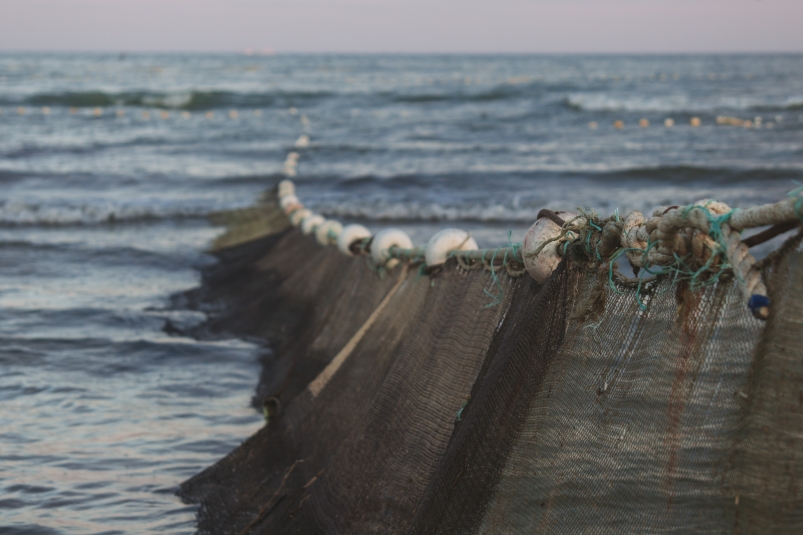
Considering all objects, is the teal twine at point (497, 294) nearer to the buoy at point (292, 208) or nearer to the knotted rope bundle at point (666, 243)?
the knotted rope bundle at point (666, 243)

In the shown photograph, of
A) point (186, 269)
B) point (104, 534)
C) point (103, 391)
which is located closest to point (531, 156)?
point (186, 269)

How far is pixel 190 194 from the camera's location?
16.1 meters

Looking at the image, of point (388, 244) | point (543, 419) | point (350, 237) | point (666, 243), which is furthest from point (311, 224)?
point (666, 243)

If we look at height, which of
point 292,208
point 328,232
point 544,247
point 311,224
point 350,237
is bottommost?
point 292,208

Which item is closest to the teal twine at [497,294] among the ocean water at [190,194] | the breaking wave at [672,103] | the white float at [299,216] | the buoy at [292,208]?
the ocean water at [190,194]

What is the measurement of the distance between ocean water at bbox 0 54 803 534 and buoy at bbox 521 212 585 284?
228 cm

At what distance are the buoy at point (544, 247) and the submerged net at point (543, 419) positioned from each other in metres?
0.12

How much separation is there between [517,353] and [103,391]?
412 cm

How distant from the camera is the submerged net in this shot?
155 cm

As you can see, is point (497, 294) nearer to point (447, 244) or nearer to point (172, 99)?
point (447, 244)

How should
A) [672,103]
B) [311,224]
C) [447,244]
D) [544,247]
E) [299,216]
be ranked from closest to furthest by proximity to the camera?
[544,247] < [447,244] < [311,224] < [299,216] < [672,103]

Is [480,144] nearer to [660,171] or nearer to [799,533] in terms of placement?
[660,171]

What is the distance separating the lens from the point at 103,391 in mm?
5527

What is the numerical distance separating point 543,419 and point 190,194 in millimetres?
14846
